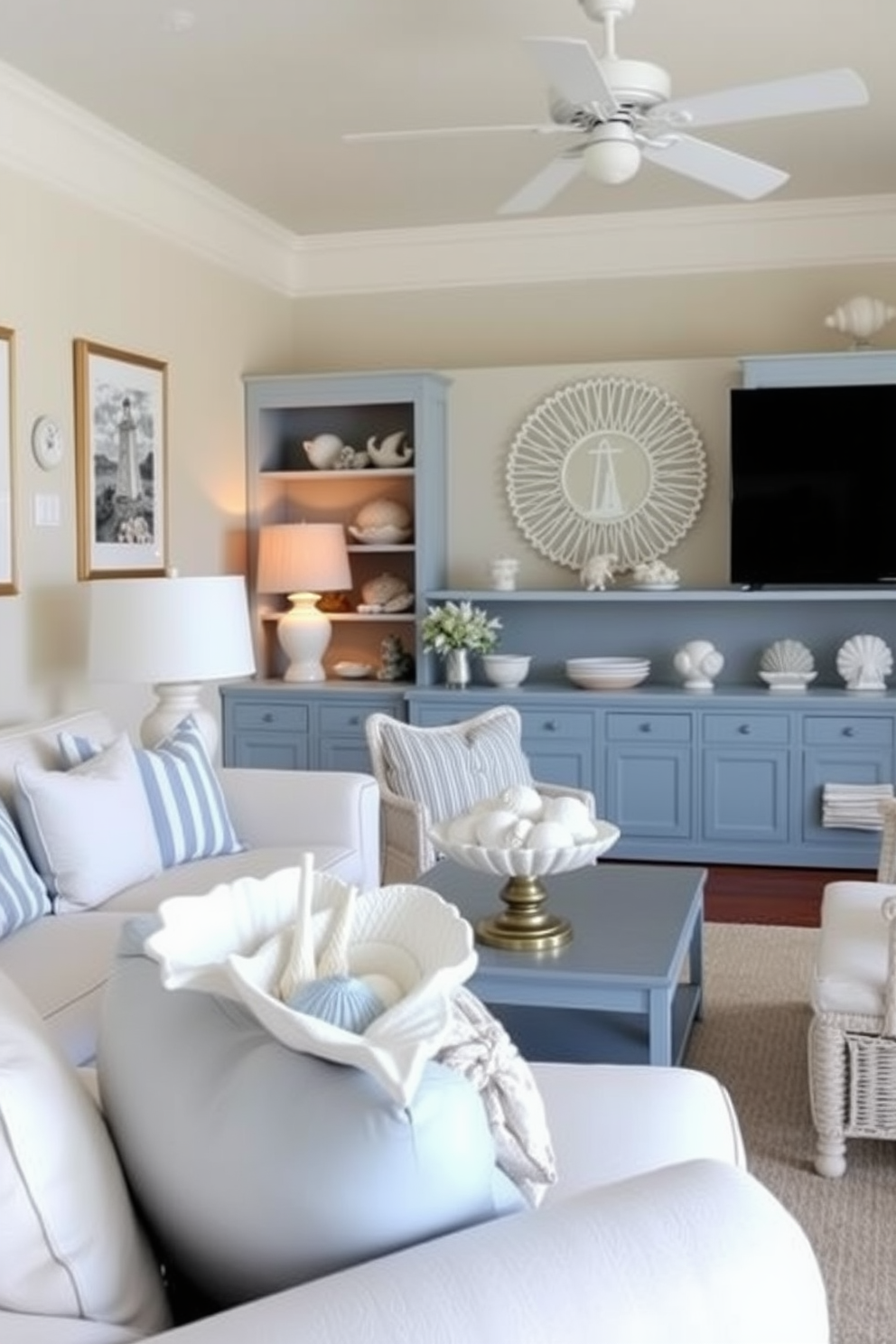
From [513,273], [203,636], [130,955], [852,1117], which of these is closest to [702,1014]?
[852,1117]

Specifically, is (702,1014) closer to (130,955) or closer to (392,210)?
(130,955)

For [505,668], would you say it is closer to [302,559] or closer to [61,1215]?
[302,559]

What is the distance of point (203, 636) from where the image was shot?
434 cm

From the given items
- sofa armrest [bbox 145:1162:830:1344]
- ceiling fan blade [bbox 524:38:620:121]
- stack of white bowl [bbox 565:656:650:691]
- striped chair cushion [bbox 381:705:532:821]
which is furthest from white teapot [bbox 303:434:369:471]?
sofa armrest [bbox 145:1162:830:1344]

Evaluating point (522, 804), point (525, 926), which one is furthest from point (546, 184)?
point (525, 926)

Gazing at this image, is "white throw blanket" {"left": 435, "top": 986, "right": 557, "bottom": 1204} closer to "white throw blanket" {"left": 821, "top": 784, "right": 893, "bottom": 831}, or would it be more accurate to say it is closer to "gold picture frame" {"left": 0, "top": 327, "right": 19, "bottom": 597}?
"gold picture frame" {"left": 0, "top": 327, "right": 19, "bottom": 597}

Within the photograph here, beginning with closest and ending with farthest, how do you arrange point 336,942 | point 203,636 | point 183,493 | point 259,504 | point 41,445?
point 336,942, point 203,636, point 41,445, point 183,493, point 259,504

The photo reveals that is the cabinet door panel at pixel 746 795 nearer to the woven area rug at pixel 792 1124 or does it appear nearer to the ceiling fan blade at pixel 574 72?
the woven area rug at pixel 792 1124

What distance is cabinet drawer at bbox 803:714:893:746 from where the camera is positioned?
553cm

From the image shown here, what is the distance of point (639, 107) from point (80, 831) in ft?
7.37

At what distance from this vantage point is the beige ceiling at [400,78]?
12.6 ft

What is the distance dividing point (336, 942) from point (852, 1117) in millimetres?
1867

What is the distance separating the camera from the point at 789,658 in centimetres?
590

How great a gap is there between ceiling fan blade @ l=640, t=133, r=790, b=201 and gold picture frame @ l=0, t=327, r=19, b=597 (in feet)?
6.62
